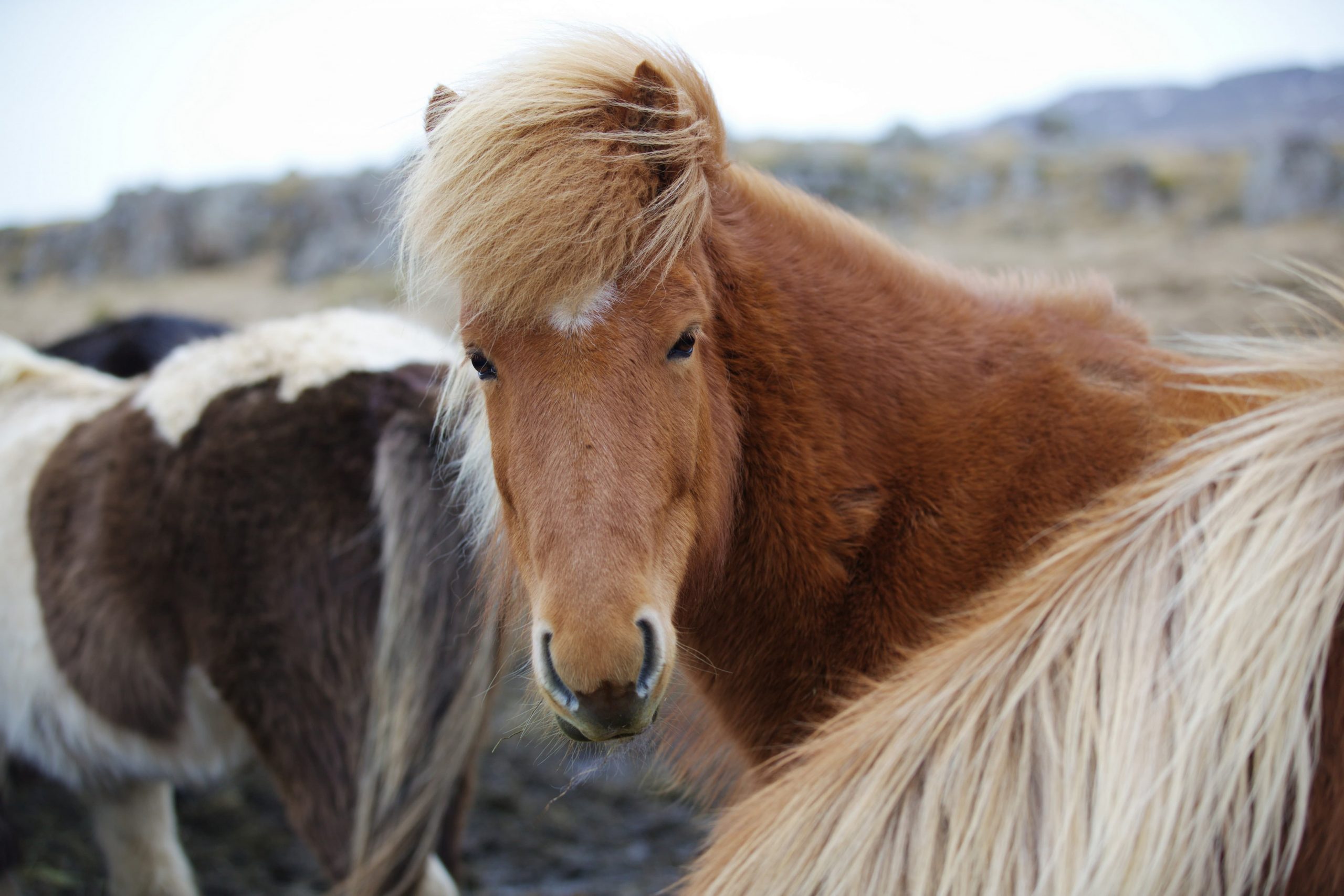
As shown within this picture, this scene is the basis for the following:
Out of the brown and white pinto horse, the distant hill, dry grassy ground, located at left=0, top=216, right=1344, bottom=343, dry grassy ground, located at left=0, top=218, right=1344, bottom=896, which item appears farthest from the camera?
the distant hill

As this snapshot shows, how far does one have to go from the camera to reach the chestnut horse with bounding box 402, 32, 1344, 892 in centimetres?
150

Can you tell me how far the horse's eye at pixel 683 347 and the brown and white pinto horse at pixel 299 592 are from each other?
1418 mm

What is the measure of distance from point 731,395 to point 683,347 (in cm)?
21

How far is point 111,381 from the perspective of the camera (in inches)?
159

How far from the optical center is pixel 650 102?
1.68 meters

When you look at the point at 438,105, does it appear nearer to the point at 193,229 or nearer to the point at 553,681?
the point at 553,681

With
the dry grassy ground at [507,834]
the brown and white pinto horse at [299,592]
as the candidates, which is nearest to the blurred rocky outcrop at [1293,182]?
the dry grassy ground at [507,834]

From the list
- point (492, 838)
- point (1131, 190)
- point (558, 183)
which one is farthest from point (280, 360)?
point (1131, 190)

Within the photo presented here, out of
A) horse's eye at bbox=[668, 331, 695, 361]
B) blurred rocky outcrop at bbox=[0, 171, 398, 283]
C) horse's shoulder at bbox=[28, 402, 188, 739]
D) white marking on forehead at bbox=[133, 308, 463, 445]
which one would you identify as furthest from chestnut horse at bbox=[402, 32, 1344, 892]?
blurred rocky outcrop at bbox=[0, 171, 398, 283]

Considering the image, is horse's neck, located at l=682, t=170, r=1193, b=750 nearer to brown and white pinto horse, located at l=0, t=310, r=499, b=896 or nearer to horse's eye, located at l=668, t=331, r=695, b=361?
horse's eye, located at l=668, t=331, r=695, b=361

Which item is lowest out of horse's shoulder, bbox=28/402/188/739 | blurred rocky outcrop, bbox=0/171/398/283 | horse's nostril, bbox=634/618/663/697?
blurred rocky outcrop, bbox=0/171/398/283

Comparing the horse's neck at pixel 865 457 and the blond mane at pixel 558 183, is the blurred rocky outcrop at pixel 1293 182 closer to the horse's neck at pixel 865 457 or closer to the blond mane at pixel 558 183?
the horse's neck at pixel 865 457

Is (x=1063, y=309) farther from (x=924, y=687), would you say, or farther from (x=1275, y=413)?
(x=924, y=687)

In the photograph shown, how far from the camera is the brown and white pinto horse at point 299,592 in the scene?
279 centimetres
